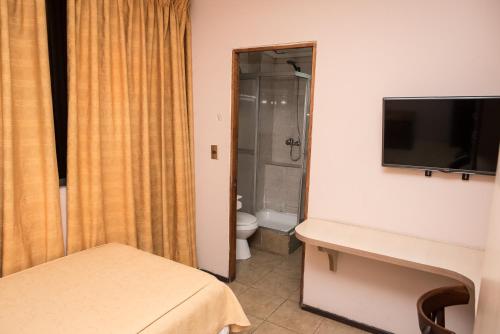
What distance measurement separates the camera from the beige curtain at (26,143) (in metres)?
1.78

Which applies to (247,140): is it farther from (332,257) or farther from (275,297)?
(332,257)

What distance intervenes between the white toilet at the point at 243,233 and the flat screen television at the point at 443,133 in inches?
70.5

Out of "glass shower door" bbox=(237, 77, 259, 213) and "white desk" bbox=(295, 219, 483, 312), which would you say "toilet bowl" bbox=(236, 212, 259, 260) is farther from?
"white desk" bbox=(295, 219, 483, 312)

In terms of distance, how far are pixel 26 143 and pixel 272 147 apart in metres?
2.96

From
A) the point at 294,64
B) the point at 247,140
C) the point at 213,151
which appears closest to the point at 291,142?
the point at 247,140

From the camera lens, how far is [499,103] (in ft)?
5.73

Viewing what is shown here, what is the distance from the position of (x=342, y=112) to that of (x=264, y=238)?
80.0 inches

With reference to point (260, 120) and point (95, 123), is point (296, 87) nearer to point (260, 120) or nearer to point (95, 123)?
point (260, 120)

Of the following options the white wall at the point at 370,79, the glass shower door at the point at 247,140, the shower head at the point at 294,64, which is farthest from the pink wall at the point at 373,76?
the shower head at the point at 294,64

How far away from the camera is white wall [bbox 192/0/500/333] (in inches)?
75.5

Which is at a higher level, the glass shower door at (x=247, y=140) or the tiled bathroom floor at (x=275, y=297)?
the glass shower door at (x=247, y=140)

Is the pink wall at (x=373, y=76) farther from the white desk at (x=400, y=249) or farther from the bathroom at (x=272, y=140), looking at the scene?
the bathroom at (x=272, y=140)

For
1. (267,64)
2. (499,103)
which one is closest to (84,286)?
(499,103)

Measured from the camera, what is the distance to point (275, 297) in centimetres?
283
